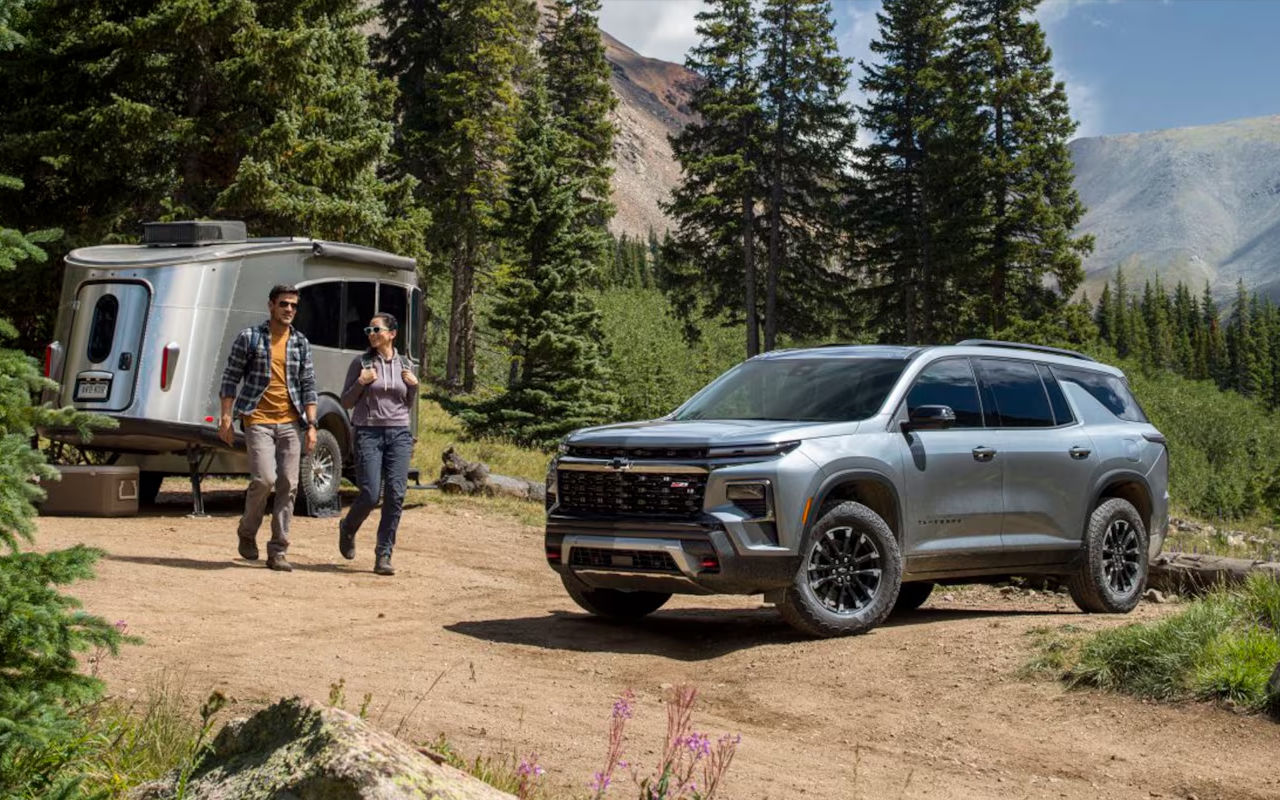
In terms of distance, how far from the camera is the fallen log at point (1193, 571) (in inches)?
473

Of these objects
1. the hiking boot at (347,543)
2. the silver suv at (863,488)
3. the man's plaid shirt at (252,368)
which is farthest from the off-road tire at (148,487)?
the silver suv at (863,488)

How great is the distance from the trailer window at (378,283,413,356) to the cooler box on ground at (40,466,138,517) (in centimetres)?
382

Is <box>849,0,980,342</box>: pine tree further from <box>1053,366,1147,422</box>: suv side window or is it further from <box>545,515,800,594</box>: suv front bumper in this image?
<box>545,515,800,594</box>: suv front bumper

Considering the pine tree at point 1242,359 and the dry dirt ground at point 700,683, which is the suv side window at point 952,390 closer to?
the dry dirt ground at point 700,683

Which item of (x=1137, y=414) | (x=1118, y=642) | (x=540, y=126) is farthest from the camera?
(x=540, y=126)

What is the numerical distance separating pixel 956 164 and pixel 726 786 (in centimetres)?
4252

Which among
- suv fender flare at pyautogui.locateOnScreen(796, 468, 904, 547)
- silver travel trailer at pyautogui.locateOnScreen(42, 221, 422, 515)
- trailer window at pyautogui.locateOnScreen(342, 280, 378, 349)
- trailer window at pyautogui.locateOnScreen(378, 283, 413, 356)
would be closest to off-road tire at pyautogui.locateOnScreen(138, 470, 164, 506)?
silver travel trailer at pyautogui.locateOnScreen(42, 221, 422, 515)

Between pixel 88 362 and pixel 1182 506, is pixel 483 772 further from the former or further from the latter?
pixel 1182 506

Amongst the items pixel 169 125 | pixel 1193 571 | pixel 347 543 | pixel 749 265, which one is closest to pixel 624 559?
pixel 347 543

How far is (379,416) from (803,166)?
3988 cm

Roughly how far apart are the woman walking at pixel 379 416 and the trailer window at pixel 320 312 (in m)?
4.14

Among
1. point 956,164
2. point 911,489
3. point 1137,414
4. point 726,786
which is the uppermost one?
point 956,164

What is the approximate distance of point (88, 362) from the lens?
13.8 meters

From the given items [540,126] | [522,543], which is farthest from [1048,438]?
[540,126]
